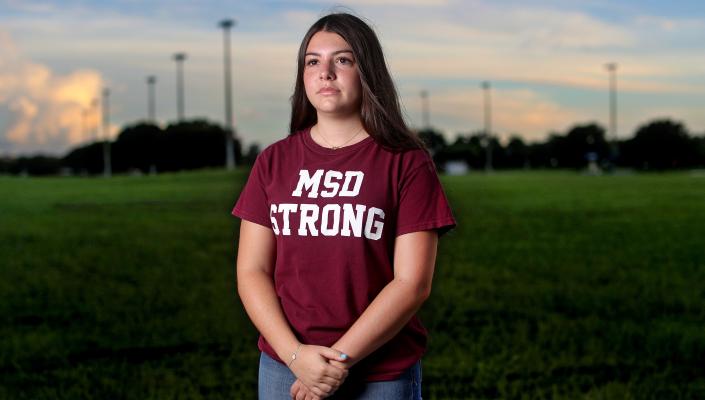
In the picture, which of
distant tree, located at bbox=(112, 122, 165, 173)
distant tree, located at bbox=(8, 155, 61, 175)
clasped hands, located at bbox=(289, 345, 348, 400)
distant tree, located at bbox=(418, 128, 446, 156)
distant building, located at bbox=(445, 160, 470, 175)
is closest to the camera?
clasped hands, located at bbox=(289, 345, 348, 400)

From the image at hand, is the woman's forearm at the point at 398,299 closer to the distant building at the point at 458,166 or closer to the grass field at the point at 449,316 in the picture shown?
the grass field at the point at 449,316

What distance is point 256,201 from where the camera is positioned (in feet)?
8.47

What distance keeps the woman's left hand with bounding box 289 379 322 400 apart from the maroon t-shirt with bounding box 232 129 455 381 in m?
0.12

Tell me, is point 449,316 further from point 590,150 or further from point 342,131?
point 590,150

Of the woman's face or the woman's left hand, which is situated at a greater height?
the woman's face

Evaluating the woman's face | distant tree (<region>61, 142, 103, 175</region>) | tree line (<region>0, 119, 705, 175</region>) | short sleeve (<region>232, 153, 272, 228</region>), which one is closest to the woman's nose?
the woman's face

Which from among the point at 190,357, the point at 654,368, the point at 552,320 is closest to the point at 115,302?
the point at 190,357

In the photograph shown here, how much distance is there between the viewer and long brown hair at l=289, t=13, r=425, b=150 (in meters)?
2.52

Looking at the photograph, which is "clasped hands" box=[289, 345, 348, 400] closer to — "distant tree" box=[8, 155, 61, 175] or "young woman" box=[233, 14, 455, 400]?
"young woman" box=[233, 14, 455, 400]

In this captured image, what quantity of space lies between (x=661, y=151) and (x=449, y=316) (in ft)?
283

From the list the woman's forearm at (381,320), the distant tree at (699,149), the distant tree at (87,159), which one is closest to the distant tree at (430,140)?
the woman's forearm at (381,320)

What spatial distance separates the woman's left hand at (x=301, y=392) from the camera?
2.45 meters

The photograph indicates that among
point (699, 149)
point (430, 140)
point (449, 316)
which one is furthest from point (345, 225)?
point (699, 149)

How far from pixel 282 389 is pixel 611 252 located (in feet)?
36.0
